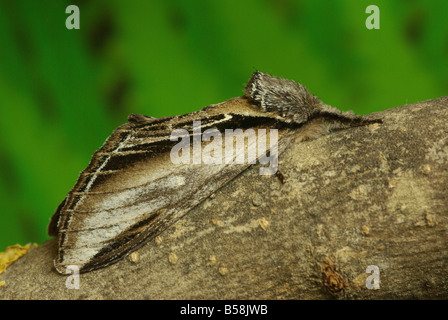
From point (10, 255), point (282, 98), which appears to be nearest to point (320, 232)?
point (282, 98)

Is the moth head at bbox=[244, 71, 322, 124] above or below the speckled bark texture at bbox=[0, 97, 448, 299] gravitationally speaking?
above

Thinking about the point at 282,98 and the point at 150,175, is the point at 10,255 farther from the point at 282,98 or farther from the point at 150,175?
the point at 282,98

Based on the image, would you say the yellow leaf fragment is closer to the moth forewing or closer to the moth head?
the moth forewing

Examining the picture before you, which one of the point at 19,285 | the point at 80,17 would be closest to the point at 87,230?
the point at 19,285

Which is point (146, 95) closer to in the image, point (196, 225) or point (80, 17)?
point (80, 17)

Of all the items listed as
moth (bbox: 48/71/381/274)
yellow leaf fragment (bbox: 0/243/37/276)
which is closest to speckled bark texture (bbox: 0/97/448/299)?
moth (bbox: 48/71/381/274)

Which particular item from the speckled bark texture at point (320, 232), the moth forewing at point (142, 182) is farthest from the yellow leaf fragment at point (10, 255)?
the moth forewing at point (142, 182)

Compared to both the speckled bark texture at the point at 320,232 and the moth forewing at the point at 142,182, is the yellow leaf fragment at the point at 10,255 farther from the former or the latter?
the moth forewing at the point at 142,182
